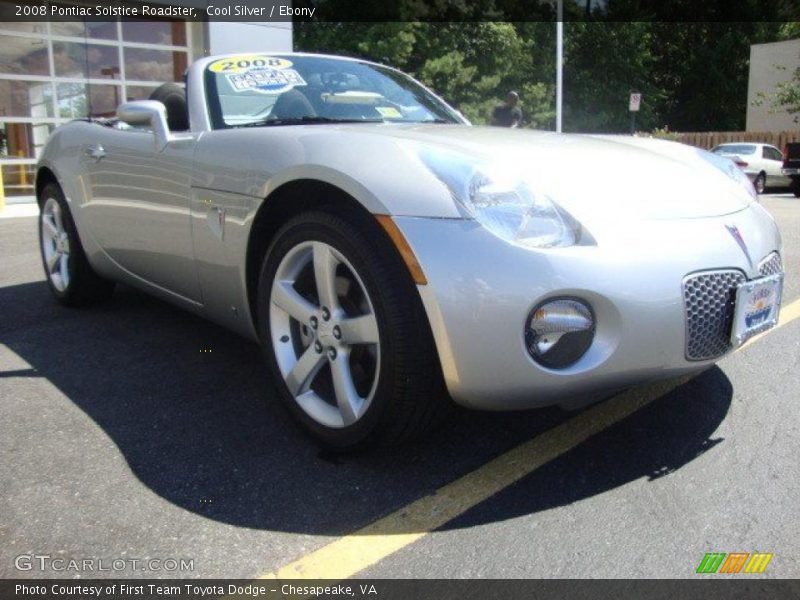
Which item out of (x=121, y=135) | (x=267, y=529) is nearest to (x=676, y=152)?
(x=267, y=529)

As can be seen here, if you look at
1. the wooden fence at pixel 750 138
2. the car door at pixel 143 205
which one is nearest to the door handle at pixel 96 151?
the car door at pixel 143 205

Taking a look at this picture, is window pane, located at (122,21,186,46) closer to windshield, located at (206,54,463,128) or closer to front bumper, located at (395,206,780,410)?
windshield, located at (206,54,463,128)

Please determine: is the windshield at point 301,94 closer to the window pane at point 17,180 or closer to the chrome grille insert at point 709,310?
the chrome grille insert at point 709,310

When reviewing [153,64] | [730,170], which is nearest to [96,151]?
[730,170]

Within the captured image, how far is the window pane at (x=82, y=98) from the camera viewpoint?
12.7 m

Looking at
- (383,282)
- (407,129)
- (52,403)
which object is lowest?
(52,403)

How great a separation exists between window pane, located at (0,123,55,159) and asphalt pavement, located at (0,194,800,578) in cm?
1041

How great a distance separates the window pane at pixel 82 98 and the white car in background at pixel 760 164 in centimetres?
1407

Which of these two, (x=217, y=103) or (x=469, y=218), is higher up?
(x=217, y=103)

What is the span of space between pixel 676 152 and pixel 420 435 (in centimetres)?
159

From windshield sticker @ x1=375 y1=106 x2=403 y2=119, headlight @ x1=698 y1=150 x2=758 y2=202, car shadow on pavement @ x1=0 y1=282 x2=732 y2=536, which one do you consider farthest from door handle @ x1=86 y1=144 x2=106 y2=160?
headlight @ x1=698 y1=150 x2=758 y2=202

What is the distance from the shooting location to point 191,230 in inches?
119

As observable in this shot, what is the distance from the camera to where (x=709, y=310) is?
2223 millimetres

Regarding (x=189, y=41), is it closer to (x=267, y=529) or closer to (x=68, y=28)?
(x=68, y=28)
